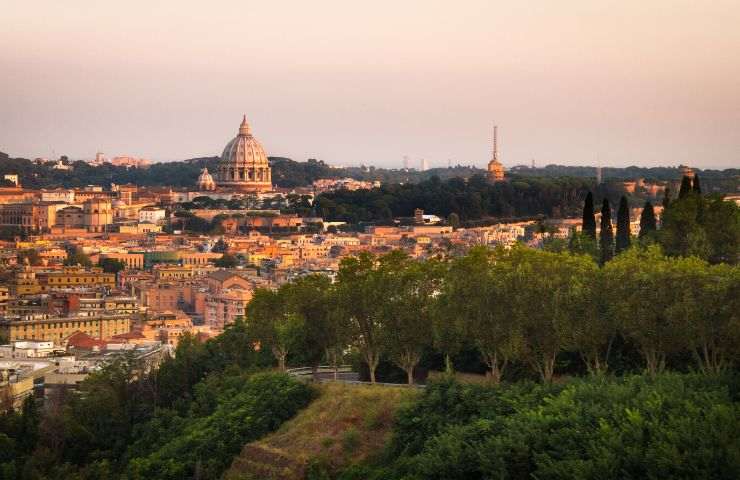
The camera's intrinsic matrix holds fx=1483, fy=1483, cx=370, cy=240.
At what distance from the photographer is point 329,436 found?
15.7 meters

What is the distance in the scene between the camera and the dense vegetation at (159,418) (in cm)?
1659

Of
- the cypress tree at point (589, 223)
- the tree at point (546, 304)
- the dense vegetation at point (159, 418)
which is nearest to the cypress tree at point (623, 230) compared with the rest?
the cypress tree at point (589, 223)

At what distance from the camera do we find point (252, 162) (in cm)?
10438

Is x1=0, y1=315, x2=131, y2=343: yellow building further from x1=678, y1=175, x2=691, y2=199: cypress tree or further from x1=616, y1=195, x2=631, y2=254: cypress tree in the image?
x1=678, y1=175, x2=691, y2=199: cypress tree

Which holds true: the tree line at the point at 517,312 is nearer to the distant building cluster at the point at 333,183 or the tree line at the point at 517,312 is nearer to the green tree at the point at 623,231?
the green tree at the point at 623,231

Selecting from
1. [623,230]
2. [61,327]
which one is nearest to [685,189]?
[623,230]

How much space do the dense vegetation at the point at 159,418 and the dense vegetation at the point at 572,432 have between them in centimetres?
234

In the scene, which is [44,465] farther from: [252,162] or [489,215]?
[252,162]

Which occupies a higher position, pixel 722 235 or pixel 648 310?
pixel 722 235

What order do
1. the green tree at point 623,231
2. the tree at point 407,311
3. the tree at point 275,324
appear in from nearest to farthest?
1. the tree at point 407,311
2. the tree at point 275,324
3. the green tree at point 623,231

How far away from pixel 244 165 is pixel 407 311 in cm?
8673

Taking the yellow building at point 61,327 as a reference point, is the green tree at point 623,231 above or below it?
above

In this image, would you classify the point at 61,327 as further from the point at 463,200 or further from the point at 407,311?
the point at 463,200

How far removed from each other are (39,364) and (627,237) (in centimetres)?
1039
